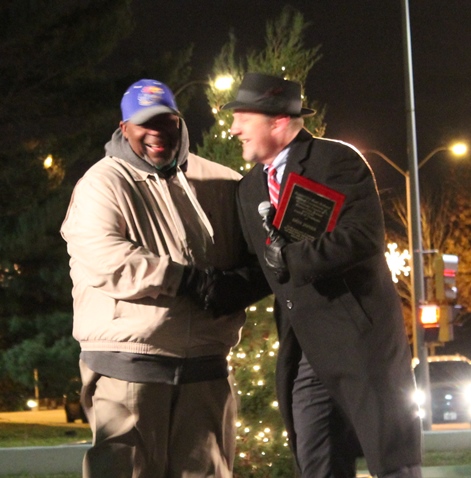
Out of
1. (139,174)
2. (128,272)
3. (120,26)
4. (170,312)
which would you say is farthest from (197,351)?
(120,26)

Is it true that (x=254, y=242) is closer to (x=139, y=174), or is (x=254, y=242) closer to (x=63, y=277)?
(x=139, y=174)

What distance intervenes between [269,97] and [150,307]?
901mm

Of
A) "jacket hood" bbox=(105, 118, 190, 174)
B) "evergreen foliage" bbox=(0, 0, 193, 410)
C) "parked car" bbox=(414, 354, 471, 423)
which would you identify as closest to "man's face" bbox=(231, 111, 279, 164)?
"jacket hood" bbox=(105, 118, 190, 174)

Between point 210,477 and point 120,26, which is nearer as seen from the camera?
point 210,477

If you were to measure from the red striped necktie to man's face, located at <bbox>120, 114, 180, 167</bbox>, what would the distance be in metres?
0.37

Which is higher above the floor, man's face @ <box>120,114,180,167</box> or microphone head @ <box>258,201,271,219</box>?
man's face @ <box>120,114,180,167</box>

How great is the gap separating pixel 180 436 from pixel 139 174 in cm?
94

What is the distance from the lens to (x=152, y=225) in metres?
3.69

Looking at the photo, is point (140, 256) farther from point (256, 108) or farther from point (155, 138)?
point (256, 108)

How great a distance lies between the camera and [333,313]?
360cm

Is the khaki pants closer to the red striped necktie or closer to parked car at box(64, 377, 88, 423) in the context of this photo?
the red striped necktie

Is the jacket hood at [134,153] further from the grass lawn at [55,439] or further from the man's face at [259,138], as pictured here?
the grass lawn at [55,439]

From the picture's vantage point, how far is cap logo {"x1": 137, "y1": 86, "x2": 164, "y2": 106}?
12.3 ft

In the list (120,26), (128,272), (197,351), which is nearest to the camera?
(128,272)
